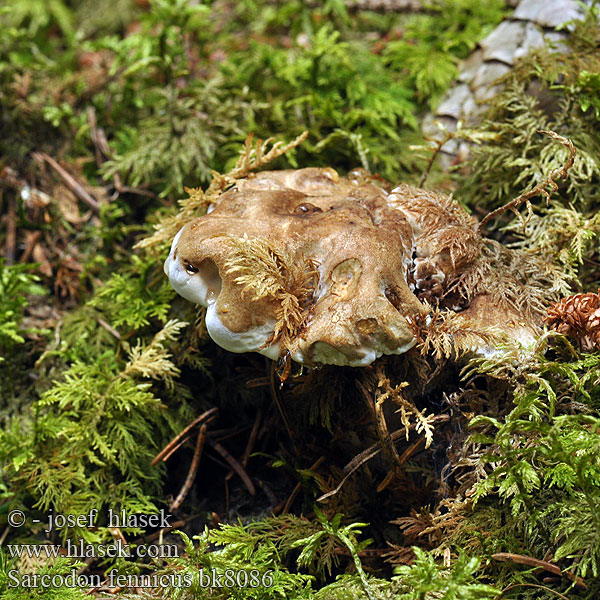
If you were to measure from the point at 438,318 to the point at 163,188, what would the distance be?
192cm

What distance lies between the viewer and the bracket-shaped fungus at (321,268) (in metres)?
1.89

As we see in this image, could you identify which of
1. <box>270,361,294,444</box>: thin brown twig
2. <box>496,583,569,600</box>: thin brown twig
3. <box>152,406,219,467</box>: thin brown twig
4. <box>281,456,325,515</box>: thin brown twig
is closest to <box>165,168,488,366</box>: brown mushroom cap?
<box>270,361,294,444</box>: thin brown twig

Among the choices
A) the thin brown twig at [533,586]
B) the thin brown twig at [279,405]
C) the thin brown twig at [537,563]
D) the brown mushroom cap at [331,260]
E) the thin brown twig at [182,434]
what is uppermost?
the brown mushroom cap at [331,260]

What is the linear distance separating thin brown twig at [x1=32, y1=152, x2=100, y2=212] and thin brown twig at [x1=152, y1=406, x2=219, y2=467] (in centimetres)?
155

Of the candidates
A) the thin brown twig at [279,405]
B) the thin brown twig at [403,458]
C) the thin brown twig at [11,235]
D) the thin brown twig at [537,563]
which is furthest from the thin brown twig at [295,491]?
the thin brown twig at [11,235]

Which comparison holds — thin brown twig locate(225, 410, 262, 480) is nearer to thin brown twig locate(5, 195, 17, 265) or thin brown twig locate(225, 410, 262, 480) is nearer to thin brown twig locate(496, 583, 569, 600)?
thin brown twig locate(496, 583, 569, 600)

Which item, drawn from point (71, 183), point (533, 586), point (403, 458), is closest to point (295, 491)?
point (403, 458)

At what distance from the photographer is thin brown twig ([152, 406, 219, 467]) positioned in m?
2.53

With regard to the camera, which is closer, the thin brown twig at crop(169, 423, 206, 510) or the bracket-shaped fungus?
the bracket-shaped fungus

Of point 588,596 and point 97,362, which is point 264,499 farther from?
point 588,596

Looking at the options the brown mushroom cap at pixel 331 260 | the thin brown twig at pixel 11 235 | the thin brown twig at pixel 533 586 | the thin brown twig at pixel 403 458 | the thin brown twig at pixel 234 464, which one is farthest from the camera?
the thin brown twig at pixel 11 235

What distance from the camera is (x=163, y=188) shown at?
3270 mm

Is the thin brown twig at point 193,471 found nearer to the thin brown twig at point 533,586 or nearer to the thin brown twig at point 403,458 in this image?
the thin brown twig at point 403,458

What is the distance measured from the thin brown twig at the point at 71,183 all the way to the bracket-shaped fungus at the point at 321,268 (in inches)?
56.5
